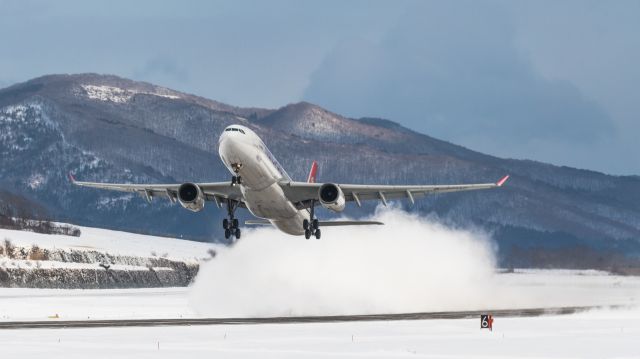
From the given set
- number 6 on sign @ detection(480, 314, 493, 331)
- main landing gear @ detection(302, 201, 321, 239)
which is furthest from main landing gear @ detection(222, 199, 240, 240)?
number 6 on sign @ detection(480, 314, 493, 331)

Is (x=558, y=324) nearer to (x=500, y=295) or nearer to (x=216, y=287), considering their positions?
(x=216, y=287)

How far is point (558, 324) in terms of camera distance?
6022 cm

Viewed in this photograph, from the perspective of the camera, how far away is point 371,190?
68562 mm

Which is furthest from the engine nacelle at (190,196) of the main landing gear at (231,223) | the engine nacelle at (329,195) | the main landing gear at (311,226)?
the main landing gear at (311,226)

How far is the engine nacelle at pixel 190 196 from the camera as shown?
6294 cm

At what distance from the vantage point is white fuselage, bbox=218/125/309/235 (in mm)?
57594

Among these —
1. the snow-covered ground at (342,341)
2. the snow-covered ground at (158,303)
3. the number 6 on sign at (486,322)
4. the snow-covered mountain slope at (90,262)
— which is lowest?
the snow-covered ground at (342,341)

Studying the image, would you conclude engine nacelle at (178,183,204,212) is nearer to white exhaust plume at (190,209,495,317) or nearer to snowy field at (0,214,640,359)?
snowy field at (0,214,640,359)

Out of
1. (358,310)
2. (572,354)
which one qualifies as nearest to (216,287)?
(358,310)

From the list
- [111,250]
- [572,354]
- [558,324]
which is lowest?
[572,354]

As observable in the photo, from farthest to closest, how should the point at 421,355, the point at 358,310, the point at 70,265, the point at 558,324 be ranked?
the point at 70,265 → the point at 358,310 → the point at 558,324 → the point at 421,355

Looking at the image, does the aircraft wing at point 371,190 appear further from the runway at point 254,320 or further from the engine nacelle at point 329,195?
the runway at point 254,320

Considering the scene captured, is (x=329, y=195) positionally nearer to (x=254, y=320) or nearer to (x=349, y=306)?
(x=254, y=320)

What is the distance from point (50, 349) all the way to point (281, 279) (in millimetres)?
34698
